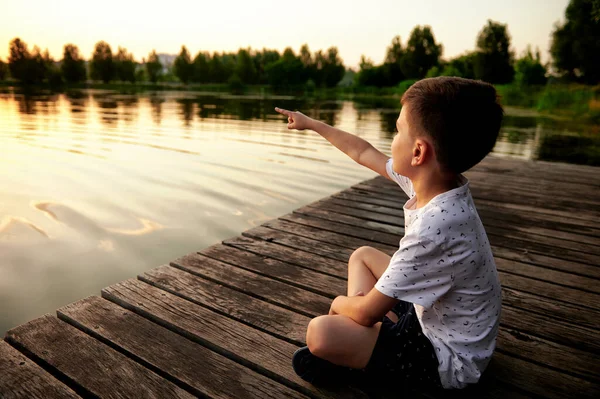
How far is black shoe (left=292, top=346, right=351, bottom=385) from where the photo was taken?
1.74 metres

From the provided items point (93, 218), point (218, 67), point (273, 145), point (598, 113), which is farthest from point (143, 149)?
point (218, 67)

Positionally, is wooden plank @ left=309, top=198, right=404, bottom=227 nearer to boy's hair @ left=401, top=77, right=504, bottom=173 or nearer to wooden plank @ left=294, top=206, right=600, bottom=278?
wooden plank @ left=294, top=206, right=600, bottom=278

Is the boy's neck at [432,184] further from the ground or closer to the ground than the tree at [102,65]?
closer to the ground

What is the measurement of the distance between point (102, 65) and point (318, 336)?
101m

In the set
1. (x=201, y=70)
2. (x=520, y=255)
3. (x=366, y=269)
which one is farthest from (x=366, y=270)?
(x=201, y=70)

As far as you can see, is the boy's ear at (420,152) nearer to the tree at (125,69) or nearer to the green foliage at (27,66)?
the green foliage at (27,66)

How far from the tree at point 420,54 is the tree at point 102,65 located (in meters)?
61.3

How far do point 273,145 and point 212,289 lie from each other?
897cm

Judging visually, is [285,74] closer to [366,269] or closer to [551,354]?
[366,269]

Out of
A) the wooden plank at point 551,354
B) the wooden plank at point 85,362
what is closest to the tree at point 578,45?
the wooden plank at point 551,354

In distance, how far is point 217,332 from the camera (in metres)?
2.10

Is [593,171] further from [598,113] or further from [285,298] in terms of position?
[598,113]

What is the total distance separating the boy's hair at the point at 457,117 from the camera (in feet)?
4.46

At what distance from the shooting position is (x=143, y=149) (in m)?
10.3
